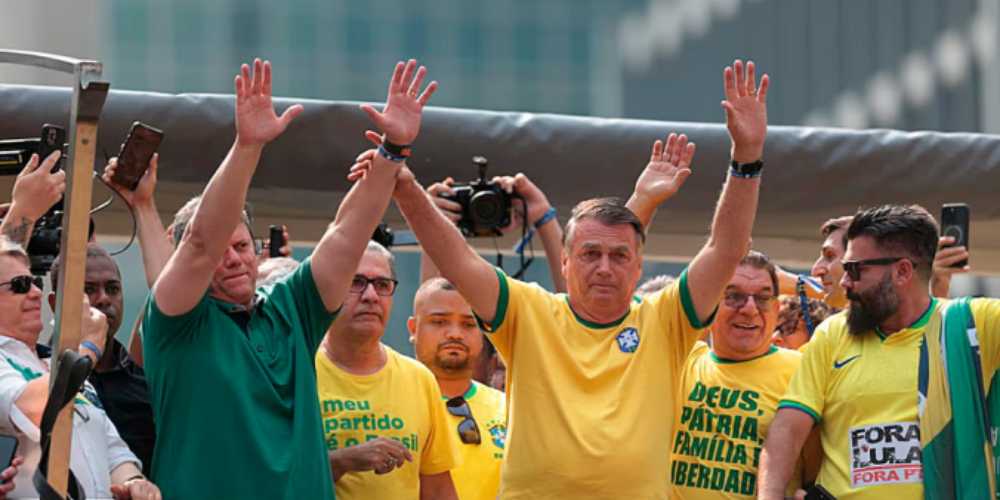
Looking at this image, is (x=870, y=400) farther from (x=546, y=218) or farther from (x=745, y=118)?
(x=546, y=218)

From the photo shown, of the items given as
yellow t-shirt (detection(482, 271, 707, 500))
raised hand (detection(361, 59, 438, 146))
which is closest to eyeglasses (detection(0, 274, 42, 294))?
raised hand (detection(361, 59, 438, 146))

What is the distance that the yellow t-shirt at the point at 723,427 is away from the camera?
19.8 feet

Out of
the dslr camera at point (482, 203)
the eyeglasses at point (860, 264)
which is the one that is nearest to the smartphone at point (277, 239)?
the dslr camera at point (482, 203)

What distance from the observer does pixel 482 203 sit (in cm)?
659

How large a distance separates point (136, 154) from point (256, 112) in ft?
2.31

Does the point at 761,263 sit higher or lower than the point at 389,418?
higher

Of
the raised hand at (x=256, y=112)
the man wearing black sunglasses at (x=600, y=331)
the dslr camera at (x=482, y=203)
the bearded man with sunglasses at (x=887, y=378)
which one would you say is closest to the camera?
the raised hand at (x=256, y=112)

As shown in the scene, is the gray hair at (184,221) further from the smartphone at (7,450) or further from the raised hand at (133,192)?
the smartphone at (7,450)

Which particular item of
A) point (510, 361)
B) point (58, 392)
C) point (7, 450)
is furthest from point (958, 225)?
point (58, 392)

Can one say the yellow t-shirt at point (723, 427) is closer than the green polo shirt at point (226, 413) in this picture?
No

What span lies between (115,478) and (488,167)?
87.6 inches

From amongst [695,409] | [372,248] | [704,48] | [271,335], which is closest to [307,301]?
[271,335]

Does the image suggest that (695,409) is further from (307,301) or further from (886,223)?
(307,301)

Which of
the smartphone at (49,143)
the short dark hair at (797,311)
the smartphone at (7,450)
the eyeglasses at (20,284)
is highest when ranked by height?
the smartphone at (49,143)
